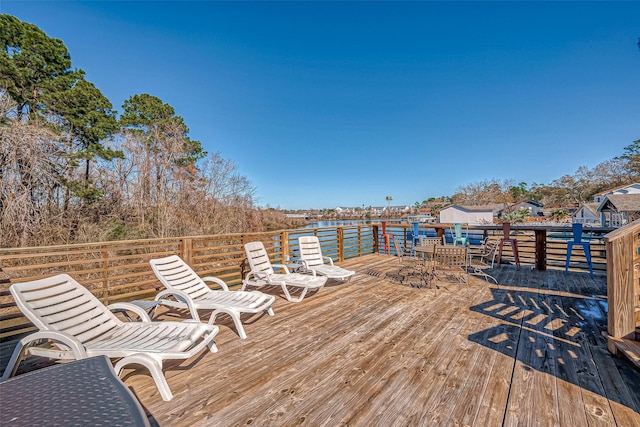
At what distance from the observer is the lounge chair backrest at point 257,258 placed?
4.53m

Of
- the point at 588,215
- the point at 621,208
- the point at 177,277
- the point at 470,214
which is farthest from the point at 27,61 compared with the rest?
the point at 588,215

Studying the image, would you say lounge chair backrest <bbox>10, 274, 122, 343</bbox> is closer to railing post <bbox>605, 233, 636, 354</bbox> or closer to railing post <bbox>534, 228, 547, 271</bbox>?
railing post <bbox>605, 233, 636, 354</bbox>

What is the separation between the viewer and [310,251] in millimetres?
5492

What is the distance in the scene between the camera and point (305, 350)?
271 centimetres

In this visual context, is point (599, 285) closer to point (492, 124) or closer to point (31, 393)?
point (31, 393)

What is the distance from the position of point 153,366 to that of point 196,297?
1655 millimetres

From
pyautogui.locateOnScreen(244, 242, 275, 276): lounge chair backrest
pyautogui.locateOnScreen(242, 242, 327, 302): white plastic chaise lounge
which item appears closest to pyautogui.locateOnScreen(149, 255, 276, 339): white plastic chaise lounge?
pyautogui.locateOnScreen(242, 242, 327, 302): white plastic chaise lounge

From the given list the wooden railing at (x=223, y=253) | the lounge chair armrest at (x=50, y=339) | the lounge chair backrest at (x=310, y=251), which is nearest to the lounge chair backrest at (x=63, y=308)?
the lounge chair armrest at (x=50, y=339)

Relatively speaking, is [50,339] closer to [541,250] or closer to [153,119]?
[541,250]

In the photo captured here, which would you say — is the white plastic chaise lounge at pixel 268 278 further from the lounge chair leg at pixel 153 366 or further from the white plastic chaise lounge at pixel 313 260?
the lounge chair leg at pixel 153 366

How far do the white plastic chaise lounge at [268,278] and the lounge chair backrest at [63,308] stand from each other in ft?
6.79

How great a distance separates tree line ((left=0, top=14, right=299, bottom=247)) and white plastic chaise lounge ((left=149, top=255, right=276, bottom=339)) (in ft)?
19.2

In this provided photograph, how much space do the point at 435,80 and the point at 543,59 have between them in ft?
13.7

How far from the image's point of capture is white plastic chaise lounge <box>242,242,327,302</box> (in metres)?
4.22
